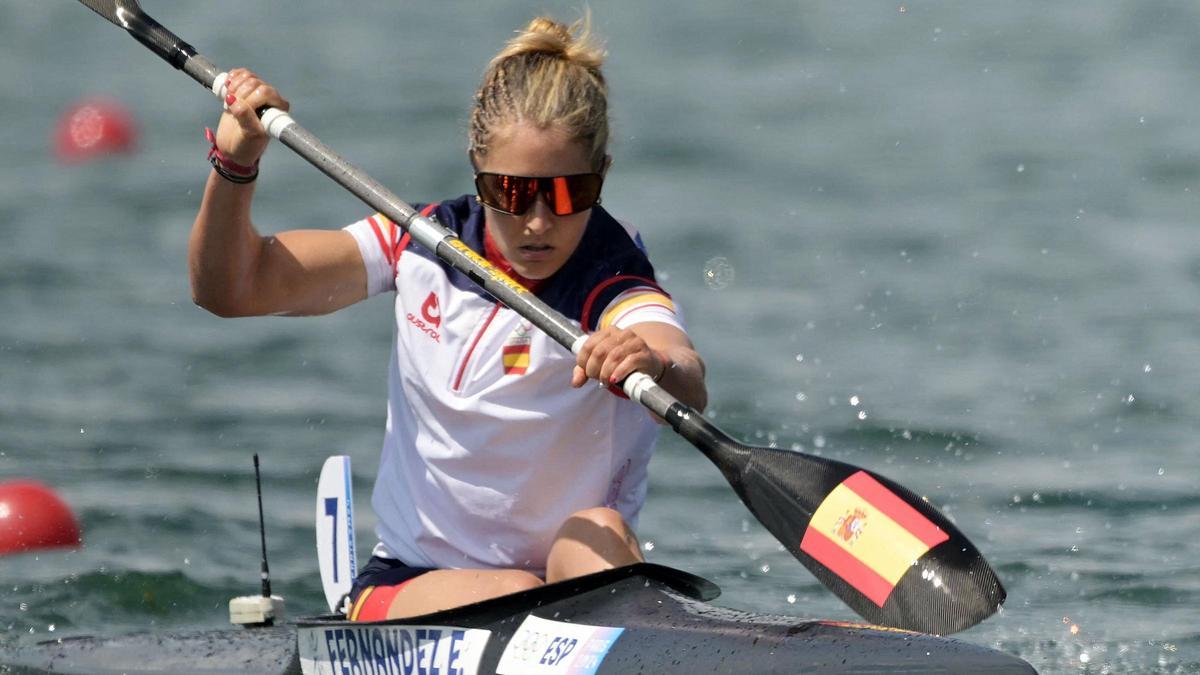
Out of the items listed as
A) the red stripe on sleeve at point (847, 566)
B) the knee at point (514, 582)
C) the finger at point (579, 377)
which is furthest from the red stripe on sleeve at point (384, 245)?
the red stripe on sleeve at point (847, 566)

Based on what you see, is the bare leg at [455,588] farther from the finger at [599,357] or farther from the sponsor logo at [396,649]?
the finger at [599,357]

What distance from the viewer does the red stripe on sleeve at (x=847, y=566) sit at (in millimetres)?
3334

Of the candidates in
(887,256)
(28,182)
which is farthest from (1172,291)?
(28,182)

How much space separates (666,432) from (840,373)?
132 centimetres

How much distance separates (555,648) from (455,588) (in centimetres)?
36

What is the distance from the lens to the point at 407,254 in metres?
3.77

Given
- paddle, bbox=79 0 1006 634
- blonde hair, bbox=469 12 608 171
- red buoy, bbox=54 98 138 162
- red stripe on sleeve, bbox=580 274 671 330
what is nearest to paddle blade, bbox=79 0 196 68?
paddle, bbox=79 0 1006 634

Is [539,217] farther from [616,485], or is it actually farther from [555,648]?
[555,648]

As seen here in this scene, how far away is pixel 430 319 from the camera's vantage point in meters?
3.68

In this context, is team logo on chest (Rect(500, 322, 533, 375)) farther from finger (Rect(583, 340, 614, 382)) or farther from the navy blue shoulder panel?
finger (Rect(583, 340, 614, 382))

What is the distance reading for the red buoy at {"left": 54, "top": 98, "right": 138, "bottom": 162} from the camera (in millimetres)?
12859

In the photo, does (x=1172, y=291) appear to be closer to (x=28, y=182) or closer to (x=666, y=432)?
(x=666, y=432)

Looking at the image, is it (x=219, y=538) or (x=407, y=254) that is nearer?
(x=407, y=254)

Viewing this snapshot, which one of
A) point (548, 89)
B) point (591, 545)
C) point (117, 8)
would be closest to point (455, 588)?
point (591, 545)
